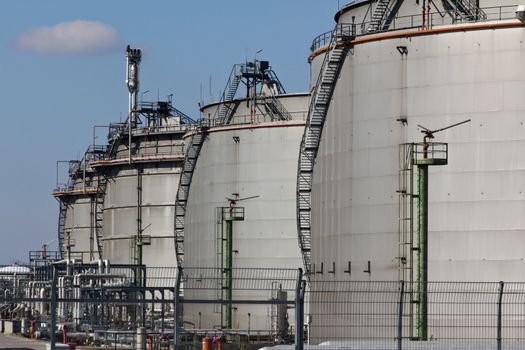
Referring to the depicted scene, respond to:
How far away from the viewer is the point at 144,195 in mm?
92562

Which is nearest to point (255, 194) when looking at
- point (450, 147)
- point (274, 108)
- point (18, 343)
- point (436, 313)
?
point (274, 108)

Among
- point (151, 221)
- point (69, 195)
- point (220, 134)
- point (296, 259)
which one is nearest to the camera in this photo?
point (296, 259)

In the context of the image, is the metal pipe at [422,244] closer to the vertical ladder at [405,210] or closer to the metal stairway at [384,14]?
the vertical ladder at [405,210]

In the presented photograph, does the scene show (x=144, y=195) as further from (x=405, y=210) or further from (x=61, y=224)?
(x=405, y=210)

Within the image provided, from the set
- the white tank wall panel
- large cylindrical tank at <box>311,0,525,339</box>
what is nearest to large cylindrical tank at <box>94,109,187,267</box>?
the white tank wall panel

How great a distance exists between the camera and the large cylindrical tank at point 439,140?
46250 mm

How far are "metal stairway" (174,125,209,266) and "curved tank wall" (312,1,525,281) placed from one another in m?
25.4

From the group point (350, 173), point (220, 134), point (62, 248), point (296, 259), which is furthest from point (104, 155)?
point (350, 173)

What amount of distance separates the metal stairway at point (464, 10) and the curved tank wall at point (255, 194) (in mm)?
19208

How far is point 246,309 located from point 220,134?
9482 millimetres

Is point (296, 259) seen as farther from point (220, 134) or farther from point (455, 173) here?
point (455, 173)

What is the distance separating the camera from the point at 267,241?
6894 centimetres

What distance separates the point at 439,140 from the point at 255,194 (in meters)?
23.8

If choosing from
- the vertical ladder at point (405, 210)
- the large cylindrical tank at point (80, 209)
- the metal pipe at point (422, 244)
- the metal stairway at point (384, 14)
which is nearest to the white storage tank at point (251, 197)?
the metal stairway at point (384, 14)
